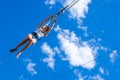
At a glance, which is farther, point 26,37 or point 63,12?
point 26,37

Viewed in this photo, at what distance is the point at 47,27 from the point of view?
23766 millimetres

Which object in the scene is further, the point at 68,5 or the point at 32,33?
the point at 32,33

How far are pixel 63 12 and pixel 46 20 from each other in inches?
73.9

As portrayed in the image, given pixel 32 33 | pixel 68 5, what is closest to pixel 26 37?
pixel 32 33

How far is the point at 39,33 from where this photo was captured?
23531 mm

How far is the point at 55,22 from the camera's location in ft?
75.8

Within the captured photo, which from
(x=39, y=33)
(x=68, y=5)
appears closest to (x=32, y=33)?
(x=39, y=33)

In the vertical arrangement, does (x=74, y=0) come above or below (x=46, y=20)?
below

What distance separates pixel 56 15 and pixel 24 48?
315 cm

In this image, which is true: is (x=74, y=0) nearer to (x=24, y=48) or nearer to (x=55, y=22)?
(x=55, y=22)

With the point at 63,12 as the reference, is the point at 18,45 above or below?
above

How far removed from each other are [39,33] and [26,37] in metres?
0.84

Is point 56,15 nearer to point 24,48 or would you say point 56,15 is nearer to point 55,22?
point 55,22

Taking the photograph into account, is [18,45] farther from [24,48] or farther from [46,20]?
[46,20]
